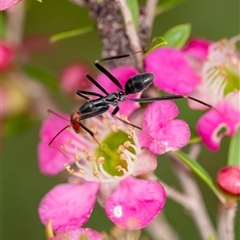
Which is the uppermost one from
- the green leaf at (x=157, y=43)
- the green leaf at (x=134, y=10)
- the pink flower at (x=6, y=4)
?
the pink flower at (x=6, y=4)

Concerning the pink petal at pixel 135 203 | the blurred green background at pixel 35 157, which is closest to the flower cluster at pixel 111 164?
the pink petal at pixel 135 203

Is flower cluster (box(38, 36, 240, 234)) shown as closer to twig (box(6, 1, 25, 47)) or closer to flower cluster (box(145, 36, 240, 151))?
flower cluster (box(145, 36, 240, 151))

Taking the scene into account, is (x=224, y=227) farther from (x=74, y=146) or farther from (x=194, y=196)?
(x=74, y=146)

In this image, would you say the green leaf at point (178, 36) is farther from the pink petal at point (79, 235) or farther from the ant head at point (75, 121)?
→ the pink petal at point (79, 235)

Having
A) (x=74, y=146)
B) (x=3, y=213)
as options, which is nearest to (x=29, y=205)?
(x=3, y=213)

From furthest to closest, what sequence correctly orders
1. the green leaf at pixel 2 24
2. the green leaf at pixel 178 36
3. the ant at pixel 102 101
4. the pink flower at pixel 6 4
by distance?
the green leaf at pixel 2 24 < the green leaf at pixel 178 36 < the ant at pixel 102 101 < the pink flower at pixel 6 4

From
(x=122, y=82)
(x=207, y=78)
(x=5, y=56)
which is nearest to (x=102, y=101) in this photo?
(x=122, y=82)
